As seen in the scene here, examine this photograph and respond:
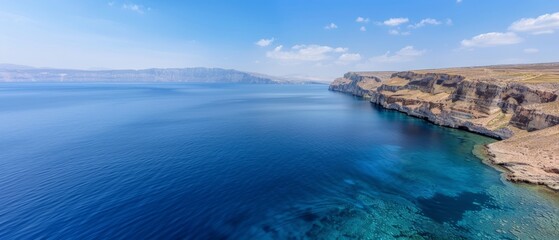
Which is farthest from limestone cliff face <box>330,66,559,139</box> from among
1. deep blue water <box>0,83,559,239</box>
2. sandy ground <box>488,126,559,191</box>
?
deep blue water <box>0,83,559,239</box>

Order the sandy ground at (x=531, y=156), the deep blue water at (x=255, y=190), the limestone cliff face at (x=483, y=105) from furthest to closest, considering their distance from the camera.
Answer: the limestone cliff face at (x=483, y=105), the sandy ground at (x=531, y=156), the deep blue water at (x=255, y=190)

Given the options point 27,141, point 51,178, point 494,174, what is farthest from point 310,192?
point 27,141

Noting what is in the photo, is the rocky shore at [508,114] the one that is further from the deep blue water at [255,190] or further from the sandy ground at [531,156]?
the deep blue water at [255,190]

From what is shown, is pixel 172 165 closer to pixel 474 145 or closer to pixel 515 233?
pixel 515 233

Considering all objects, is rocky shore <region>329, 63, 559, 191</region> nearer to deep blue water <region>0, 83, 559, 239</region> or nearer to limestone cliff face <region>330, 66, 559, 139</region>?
limestone cliff face <region>330, 66, 559, 139</region>

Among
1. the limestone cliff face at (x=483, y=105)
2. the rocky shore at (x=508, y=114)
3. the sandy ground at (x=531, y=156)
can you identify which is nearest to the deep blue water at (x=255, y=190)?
the sandy ground at (x=531, y=156)

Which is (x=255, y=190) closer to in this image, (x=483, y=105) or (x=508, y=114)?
(x=508, y=114)
